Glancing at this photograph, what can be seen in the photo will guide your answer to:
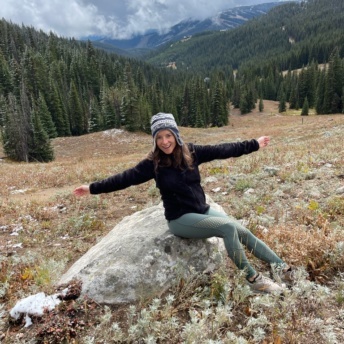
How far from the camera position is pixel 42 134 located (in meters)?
45.1

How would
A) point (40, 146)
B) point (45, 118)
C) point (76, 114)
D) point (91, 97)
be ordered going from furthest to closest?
point (91, 97) < point (76, 114) < point (45, 118) < point (40, 146)

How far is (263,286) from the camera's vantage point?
395 cm

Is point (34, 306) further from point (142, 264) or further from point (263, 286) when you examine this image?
point (263, 286)

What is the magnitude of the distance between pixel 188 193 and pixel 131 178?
108cm

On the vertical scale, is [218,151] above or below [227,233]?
above

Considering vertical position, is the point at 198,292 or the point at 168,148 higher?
the point at 168,148

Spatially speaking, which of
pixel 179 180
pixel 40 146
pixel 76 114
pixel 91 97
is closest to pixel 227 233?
pixel 179 180

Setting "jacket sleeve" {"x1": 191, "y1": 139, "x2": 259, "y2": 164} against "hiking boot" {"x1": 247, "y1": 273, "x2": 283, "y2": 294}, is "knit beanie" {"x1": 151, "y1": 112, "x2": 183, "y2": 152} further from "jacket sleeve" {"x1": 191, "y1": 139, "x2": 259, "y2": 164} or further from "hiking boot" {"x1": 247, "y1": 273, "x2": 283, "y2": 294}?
"hiking boot" {"x1": 247, "y1": 273, "x2": 283, "y2": 294}

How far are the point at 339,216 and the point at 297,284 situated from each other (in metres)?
3.12

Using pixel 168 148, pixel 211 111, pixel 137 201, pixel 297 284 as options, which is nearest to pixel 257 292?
pixel 297 284

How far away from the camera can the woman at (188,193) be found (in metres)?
4.23

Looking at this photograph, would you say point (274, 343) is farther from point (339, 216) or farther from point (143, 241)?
point (339, 216)

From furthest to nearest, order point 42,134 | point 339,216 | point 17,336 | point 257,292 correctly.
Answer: point 42,134
point 339,216
point 257,292
point 17,336

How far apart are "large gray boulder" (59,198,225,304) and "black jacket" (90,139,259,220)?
1.64 feet
